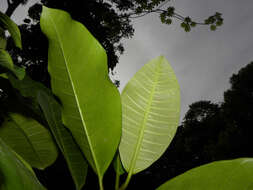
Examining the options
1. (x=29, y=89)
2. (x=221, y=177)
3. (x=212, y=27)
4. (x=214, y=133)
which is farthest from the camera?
(x=214, y=133)

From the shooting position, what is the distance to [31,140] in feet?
1.49

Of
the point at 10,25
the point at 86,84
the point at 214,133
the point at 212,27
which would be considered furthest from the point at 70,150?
the point at 214,133

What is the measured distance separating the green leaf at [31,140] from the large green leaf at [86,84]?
0.74 ft

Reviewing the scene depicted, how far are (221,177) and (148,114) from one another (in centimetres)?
13

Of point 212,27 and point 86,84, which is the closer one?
point 86,84

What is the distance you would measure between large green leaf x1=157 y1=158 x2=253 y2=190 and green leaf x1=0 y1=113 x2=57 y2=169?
1.05 ft

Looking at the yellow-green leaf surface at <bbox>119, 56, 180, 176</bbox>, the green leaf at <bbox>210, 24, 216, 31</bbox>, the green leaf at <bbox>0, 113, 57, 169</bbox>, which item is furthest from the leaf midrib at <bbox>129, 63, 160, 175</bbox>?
the green leaf at <bbox>210, 24, 216, 31</bbox>

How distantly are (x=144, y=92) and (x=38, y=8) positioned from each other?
7.24m

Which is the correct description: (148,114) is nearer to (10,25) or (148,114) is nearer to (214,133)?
(10,25)

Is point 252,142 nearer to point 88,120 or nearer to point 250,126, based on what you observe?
point 250,126

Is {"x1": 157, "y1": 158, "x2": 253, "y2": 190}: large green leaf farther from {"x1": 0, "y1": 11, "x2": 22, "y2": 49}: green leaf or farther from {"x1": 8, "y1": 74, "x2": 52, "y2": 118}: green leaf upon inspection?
{"x1": 0, "y1": 11, "x2": 22, "y2": 49}: green leaf

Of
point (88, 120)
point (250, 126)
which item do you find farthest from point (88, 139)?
point (250, 126)

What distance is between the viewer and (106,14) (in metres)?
5.74

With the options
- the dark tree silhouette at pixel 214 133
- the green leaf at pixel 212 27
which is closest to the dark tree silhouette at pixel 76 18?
the green leaf at pixel 212 27
